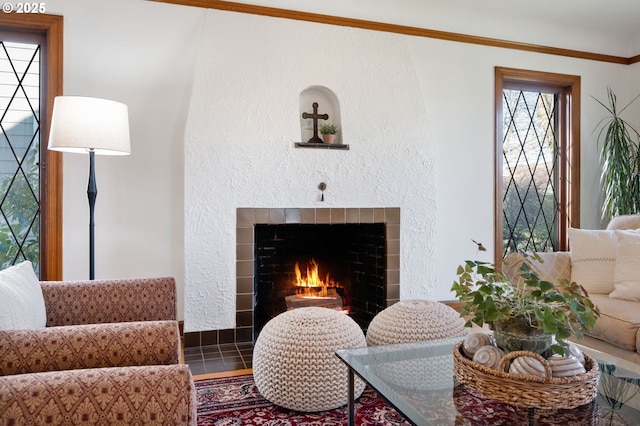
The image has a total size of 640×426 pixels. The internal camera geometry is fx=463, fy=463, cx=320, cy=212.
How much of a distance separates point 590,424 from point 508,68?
349 cm

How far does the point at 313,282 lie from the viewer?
3.76 metres

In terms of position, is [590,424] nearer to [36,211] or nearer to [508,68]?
[36,211]

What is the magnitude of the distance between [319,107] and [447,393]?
2.58 metres

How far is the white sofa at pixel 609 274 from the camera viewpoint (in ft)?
7.07

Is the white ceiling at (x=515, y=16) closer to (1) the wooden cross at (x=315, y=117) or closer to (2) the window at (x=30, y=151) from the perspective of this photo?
(1) the wooden cross at (x=315, y=117)

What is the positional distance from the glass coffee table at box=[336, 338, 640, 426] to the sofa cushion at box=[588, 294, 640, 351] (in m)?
0.55

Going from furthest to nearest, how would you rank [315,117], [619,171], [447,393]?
1. [619,171]
2. [315,117]
3. [447,393]

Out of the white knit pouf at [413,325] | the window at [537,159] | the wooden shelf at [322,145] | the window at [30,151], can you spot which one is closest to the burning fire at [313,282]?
the wooden shelf at [322,145]

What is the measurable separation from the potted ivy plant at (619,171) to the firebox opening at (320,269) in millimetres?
2228

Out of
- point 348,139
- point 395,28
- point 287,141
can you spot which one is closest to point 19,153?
point 287,141

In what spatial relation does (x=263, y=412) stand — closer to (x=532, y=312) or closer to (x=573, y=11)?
(x=532, y=312)

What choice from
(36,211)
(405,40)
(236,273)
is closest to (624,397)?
(236,273)

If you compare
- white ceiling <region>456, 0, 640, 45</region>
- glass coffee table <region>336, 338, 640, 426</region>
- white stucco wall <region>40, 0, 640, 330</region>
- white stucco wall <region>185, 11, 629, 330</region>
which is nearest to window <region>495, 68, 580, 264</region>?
white stucco wall <region>185, 11, 629, 330</region>

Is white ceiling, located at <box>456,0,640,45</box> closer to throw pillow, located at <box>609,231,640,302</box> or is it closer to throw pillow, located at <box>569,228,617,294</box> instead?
throw pillow, located at <box>569,228,617,294</box>
